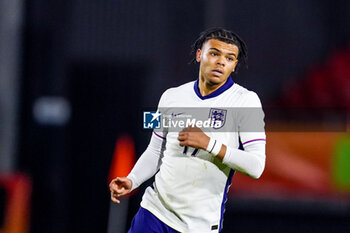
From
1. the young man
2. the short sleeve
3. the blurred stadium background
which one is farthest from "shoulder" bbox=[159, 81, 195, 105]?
the blurred stadium background

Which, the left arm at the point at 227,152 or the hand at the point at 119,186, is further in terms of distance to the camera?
the hand at the point at 119,186

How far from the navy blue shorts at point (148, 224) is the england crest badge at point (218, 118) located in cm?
49

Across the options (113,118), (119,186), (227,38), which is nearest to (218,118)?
(227,38)

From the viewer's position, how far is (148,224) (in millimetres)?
2701

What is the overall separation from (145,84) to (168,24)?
3.21 feet

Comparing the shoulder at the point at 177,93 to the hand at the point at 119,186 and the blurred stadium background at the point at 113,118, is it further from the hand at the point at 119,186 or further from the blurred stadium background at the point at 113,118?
the blurred stadium background at the point at 113,118

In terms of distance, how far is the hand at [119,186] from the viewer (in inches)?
105

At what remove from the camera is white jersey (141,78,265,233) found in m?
2.60

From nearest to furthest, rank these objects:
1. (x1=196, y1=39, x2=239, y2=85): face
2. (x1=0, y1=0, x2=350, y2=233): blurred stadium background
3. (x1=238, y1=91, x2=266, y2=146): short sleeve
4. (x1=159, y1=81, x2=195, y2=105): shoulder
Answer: (x1=238, y1=91, x2=266, y2=146): short sleeve < (x1=196, y1=39, x2=239, y2=85): face < (x1=159, y1=81, x2=195, y2=105): shoulder < (x1=0, y1=0, x2=350, y2=233): blurred stadium background

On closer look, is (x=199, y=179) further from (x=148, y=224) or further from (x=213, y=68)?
(x=213, y=68)

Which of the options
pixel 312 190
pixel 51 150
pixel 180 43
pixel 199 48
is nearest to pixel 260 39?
pixel 180 43

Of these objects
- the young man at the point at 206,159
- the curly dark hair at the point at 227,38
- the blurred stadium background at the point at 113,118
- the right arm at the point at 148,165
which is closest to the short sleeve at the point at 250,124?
the young man at the point at 206,159

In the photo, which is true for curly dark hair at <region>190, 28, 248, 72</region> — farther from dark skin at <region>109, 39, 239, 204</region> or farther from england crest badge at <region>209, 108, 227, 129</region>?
england crest badge at <region>209, 108, 227, 129</region>

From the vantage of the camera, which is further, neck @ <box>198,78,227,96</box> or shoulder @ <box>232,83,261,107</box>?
neck @ <box>198,78,227,96</box>
